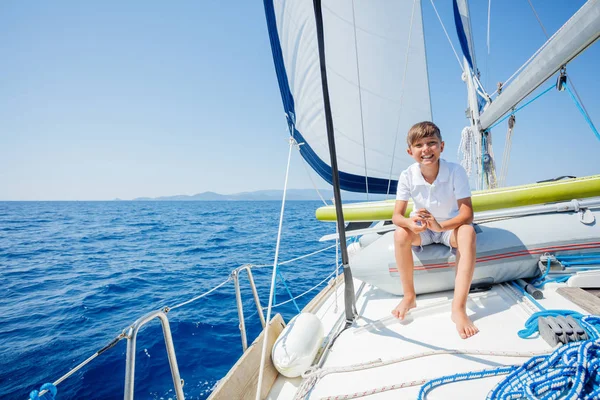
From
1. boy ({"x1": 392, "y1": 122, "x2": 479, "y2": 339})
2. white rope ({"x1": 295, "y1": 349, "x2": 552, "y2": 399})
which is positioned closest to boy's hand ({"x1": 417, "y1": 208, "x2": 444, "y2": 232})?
boy ({"x1": 392, "y1": 122, "x2": 479, "y2": 339})

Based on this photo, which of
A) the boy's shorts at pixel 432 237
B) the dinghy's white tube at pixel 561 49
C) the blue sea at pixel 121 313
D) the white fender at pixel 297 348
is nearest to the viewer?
the white fender at pixel 297 348

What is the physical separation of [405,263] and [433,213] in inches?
15.6

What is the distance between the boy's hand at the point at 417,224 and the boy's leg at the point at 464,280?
0.23m

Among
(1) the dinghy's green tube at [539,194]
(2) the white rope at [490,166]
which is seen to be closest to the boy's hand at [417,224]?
(1) the dinghy's green tube at [539,194]

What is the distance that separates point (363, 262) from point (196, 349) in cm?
270

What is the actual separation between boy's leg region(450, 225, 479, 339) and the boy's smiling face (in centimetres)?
45

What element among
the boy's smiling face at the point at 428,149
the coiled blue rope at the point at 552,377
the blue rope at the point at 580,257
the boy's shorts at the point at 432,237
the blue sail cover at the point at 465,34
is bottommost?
the coiled blue rope at the point at 552,377

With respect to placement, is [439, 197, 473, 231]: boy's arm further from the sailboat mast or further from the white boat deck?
the sailboat mast

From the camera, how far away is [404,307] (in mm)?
1743

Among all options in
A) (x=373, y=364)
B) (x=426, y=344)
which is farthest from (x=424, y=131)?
(x=373, y=364)

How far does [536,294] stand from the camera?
1.72 m

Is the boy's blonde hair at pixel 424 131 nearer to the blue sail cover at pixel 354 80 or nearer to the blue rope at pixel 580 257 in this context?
the blue sail cover at pixel 354 80

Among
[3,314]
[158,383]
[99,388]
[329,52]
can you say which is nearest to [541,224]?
[329,52]

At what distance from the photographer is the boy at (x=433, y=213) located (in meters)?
1.60
